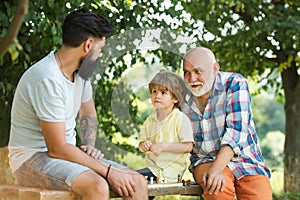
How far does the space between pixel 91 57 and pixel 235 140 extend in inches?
34.9

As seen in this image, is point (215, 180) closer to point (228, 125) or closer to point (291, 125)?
point (228, 125)

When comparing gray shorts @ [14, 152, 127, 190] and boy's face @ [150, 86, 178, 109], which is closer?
gray shorts @ [14, 152, 127, 190]

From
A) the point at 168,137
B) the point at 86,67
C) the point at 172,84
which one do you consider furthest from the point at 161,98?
the point at 86,67

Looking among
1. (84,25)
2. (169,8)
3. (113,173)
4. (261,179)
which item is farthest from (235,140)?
(169,8)

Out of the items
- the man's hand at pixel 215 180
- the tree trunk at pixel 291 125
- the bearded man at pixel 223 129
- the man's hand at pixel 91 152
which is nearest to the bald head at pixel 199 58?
the bearded man at pixel 223 129

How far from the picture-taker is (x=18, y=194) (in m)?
3.49

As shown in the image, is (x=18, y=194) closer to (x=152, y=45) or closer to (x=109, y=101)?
(x=152, y=45)

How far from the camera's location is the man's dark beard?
11.6 feet

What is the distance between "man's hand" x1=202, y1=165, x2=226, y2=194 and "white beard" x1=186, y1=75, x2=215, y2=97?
43cm

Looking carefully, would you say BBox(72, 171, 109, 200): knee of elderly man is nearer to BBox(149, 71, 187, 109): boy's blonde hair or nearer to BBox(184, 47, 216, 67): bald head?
BBox(149, 71, 187, 109): boy's blonde hair

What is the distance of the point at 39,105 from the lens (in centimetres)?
339

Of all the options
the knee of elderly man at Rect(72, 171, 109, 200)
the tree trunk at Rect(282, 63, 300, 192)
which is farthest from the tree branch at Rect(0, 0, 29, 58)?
the tree trunk at Rect(282, 63, 300, 192)

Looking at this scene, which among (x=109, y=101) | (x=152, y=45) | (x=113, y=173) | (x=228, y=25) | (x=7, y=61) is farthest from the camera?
(x=228, y=25)

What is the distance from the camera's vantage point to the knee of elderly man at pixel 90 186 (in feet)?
10.5
